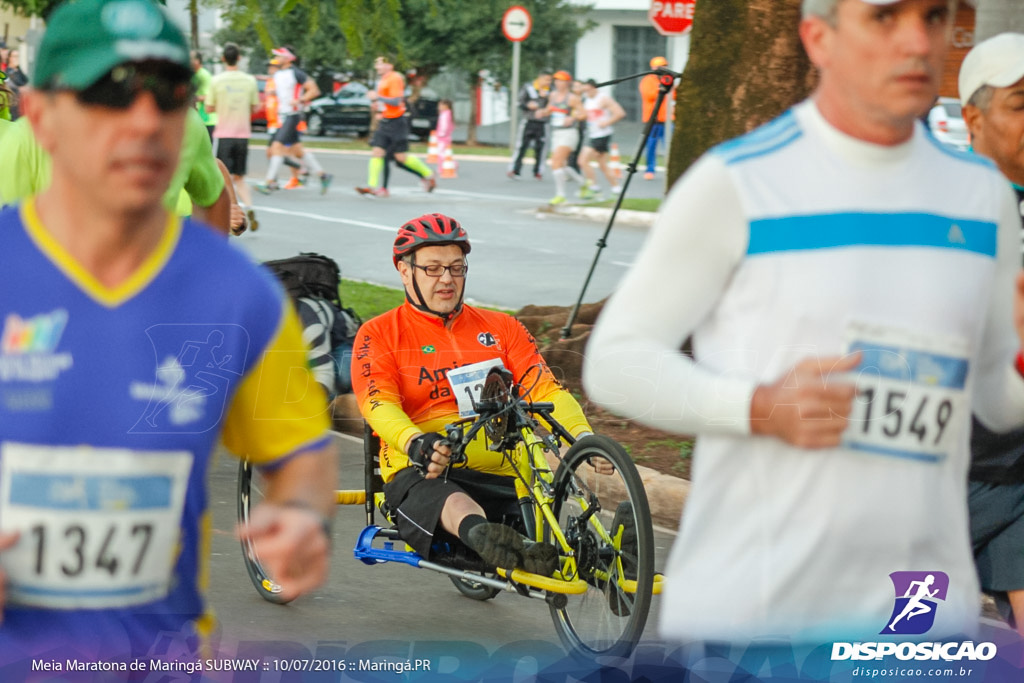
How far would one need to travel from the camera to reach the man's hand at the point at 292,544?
7.32ft

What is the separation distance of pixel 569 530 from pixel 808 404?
9.40ft

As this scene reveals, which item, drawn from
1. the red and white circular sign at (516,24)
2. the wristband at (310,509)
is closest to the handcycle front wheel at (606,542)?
the wristband at (310,509)

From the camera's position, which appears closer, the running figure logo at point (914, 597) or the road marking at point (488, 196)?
the running figure logo at point (914, 597)

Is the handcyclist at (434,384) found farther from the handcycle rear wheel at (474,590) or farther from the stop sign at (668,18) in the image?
the stop sign at (668,18)

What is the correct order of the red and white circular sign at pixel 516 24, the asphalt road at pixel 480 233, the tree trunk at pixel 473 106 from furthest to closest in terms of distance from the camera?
the tree trunk at pixel 473 106
the red and white circular sign at pixel 516 24
the asphalt road at pixel 480 233

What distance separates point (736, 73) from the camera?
708 centimetres

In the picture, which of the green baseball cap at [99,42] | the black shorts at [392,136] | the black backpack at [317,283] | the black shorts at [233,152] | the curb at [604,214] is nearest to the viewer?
the green baseball cap at [99,42]

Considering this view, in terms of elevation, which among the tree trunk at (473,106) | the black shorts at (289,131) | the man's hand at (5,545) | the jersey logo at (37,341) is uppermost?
the jersey logo at (37,341)

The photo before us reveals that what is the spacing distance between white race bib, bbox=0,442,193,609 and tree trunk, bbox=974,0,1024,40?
17.5 feet

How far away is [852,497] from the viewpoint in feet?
7.87

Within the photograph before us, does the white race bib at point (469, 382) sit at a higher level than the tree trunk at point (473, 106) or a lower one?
higher

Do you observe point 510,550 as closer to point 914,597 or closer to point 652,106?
point 914,597

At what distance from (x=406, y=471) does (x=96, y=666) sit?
3.08 meters

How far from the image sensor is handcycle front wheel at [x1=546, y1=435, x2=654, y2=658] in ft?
15.8
